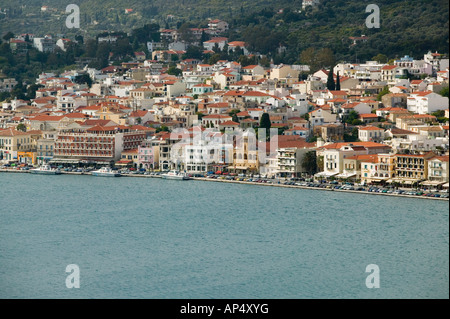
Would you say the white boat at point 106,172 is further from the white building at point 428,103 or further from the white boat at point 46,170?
the white building at point 428,103

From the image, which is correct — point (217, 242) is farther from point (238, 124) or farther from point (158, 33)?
point (158, 33)

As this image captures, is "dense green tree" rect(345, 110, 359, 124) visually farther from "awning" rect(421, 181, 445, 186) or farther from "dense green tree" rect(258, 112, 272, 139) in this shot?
"awning" rect(421, 181, 445, 186)

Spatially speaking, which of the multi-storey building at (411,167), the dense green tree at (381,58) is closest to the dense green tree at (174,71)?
the dense green tree at (381,58)

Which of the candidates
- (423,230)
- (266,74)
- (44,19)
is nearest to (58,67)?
(266,74)

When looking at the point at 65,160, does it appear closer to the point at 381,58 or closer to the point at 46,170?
the point at 46,170

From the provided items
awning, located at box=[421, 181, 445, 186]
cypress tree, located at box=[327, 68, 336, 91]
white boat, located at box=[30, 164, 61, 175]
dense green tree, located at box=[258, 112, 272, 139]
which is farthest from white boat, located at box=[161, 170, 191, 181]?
cypress tree, located at box=[327, 68, 336, 91]

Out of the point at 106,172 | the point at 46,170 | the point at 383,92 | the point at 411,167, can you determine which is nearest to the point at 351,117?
the point at 383,92
